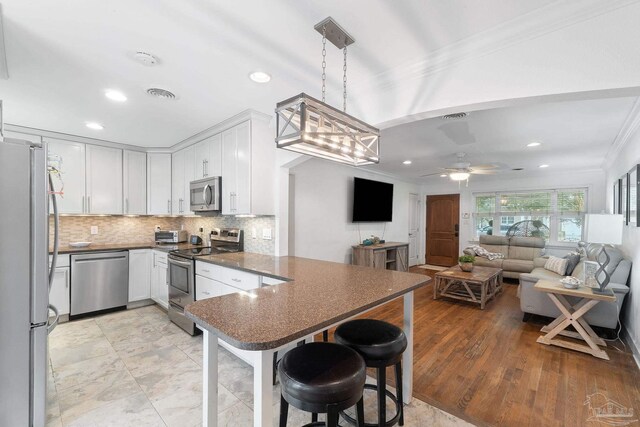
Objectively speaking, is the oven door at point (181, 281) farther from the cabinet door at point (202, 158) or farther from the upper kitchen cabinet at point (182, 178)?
the cabinet door at point (202, 158)

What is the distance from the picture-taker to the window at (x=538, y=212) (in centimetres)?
614

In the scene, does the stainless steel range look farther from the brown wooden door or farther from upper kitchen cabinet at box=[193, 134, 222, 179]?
the brown wooden door

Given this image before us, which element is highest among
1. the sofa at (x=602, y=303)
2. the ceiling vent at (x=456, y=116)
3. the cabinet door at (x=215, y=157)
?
the ceiling vent at (x=456, y=116)

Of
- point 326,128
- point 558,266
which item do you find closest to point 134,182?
point 326,128

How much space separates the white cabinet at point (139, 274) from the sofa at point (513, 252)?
6.07m

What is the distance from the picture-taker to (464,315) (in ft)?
12.6

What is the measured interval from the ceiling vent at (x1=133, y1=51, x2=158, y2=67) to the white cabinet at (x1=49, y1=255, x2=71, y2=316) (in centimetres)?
289

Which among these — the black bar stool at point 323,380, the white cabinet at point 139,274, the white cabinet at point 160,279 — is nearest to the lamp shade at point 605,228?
the black bar stool at point 323,380

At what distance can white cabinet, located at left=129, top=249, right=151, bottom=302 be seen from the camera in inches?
153

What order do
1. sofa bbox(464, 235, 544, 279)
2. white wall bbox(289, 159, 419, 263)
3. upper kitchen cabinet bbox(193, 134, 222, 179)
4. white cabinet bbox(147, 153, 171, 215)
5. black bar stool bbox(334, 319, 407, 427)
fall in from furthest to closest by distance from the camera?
sofa bbox(464, 235, 544, 279) < white wall bbox(289, 159, 419, 263) < white cabinet bbox(147, 153, 171, 215) < upper kitchen cabinet bbox(193, 134, 222, 179) < black bar stool bbox(334, 319, 407, 427)

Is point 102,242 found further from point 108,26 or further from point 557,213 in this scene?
point 557,213

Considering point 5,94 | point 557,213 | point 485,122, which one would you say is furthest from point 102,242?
point 557,213

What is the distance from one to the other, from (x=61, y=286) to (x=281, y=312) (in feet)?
12.2

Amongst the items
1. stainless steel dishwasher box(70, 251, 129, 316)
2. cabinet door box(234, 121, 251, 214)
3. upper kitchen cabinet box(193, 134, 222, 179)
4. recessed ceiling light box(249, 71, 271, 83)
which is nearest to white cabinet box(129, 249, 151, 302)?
stainless steel dishwasher box(70, 251, 129, 316)
